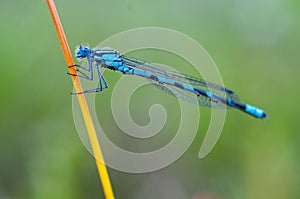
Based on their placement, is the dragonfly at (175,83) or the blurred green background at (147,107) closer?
the dragonfly at (175,83)

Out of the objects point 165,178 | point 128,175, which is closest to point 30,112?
point 128,175

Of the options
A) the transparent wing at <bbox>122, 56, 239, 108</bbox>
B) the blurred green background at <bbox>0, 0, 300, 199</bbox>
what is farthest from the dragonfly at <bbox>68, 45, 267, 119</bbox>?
the blurred green background at <bbox>0, 0, 300, 199</bbox>

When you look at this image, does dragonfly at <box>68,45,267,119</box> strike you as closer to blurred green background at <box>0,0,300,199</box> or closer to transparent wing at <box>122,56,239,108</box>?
transparent wing at <box>122,56,239,108</box>

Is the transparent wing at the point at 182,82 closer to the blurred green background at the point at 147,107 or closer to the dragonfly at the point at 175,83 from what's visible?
the dragonfly at the point at 175,83

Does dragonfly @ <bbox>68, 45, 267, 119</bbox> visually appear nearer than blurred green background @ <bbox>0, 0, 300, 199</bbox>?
Yes

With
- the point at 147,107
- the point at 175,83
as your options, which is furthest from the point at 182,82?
the point at 147,107

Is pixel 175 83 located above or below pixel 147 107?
below

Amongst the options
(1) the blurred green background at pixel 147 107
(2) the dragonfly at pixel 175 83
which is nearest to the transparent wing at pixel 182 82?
(2) the dragonfly at pixel 175 83

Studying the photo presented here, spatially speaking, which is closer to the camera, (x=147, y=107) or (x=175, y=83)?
(x=175, y=83)

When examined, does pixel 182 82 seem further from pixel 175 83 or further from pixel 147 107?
pixel 147 107
